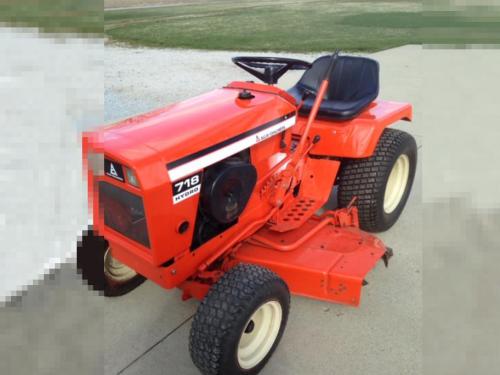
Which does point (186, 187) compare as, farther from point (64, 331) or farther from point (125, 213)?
point (64, 331)

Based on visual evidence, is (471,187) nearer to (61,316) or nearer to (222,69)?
(61,316)

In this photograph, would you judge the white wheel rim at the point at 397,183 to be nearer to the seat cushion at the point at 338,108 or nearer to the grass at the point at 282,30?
the seat cushion at the point at 338,108

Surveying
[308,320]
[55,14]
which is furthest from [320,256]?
[55,14]

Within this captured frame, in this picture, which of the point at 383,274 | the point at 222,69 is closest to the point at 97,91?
the point at 383,274

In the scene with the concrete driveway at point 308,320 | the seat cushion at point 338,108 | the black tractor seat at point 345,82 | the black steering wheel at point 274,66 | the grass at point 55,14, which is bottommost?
the concrete driveway at point 308,320

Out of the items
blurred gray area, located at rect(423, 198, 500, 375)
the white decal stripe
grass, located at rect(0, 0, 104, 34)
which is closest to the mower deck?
blurred gray area, located at rect(423, 198, 500, 375)

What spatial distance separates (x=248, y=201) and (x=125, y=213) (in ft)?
2.18

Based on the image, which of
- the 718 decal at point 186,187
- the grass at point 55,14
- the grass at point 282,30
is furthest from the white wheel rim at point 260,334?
the grass at point 282,30

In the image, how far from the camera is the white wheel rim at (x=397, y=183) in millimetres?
3521

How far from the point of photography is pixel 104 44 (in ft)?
2.73

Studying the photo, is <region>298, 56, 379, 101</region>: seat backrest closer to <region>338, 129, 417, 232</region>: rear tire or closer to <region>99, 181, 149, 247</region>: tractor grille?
<region>338, 129, 417, 232</region>: rear tire

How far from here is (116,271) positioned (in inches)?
108

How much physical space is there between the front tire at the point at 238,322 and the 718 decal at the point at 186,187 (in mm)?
400

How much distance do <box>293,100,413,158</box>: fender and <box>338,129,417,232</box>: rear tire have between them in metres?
0.12
